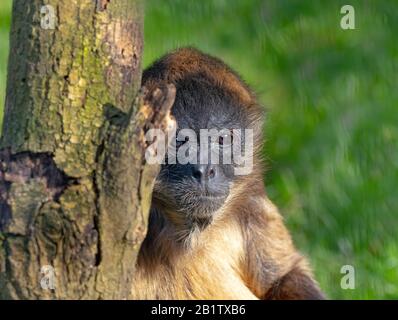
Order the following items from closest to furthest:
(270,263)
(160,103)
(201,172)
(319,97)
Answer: (160,103) < (201,172) < (270,263) < (319,97)

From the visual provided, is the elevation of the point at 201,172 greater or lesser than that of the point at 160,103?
lesser

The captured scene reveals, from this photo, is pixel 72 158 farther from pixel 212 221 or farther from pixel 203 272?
pixel 203 272

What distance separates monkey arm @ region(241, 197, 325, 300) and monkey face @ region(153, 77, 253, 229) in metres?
0.58

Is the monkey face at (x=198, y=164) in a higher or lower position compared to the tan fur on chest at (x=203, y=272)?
higher

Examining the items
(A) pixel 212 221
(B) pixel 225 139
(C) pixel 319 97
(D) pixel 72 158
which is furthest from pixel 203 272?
(C) pixel 319 97

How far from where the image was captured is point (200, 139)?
578cm

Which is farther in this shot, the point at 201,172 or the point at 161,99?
the point at 201,172

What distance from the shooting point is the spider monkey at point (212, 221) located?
572 centimetres

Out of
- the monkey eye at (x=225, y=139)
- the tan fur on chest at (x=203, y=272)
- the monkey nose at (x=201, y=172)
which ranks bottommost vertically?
the tan fur on chest at (x=203, y=272)

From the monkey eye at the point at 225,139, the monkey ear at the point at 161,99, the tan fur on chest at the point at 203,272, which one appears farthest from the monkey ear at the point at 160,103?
the tan fur on chest at the point at 203,272

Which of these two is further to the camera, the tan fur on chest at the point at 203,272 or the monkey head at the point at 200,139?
the tan fur on chest at the point at 203,272

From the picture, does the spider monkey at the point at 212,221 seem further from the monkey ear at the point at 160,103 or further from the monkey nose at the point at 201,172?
the monkey ear at the point at 160,103

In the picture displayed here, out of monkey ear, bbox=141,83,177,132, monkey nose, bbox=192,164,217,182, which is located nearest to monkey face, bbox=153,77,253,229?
monkey nose, bbox=192,164,217,182

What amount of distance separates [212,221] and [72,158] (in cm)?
174
